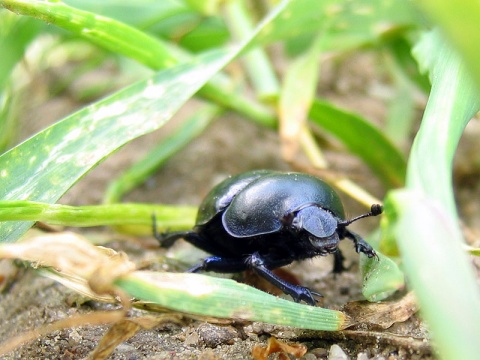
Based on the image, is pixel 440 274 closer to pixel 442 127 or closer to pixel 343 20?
pixel 442 127

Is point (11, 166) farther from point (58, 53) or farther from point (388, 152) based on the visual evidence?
point (58, 53)

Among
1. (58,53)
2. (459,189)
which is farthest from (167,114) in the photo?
(58,53)

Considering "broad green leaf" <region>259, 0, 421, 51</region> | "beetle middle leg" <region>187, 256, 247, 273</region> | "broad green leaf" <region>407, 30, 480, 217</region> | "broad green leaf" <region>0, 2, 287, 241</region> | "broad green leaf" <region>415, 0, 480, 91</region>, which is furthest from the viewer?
"broad green leaf" <region>259, 0, 421, 51</region>

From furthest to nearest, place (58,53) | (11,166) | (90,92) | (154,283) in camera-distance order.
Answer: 1. (58,53)
2. (90,92)
3. (11,166)
4. (154,283)

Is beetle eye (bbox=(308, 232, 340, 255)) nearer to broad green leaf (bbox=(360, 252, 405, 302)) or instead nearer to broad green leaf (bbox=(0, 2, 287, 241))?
broad green leaf (bbox=(360, 252, 405, 302))

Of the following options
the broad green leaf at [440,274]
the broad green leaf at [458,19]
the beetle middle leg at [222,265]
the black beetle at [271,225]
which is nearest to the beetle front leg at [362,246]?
the black beetle at [271,225]

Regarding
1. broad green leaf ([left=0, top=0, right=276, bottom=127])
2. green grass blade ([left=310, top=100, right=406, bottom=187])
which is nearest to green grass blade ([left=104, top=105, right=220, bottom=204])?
broad green leaf ([left=0, top=0, right=276, bottom=127])

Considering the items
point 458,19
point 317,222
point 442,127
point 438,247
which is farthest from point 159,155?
point 458,19
